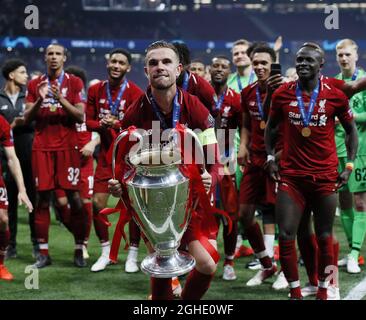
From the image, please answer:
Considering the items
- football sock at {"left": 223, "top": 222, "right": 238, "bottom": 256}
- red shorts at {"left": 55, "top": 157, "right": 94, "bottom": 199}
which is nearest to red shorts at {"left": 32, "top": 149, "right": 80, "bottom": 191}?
red shorts at {"left": 55, "top": 157, "right": 94, "bottom": 199}

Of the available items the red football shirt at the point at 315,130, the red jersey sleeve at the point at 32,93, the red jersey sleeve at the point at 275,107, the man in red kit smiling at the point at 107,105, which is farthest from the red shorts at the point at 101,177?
the red football shirt at the point at 315,130

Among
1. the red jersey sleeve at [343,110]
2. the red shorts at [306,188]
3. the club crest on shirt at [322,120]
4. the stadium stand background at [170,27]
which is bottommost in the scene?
the red shorts at [306,188]

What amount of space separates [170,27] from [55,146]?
23.1 meters

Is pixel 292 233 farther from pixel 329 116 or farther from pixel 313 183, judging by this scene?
pixel 329 116

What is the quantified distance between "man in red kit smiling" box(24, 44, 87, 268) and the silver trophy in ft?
9.36

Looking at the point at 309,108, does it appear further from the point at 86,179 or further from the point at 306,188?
the point at 86,179

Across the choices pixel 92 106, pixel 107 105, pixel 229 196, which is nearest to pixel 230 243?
pixel 229 196

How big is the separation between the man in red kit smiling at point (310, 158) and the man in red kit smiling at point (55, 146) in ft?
7.26

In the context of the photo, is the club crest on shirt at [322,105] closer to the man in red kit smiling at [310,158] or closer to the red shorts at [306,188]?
the man in red kit smiling at [310,158]

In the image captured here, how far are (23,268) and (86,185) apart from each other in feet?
3.97

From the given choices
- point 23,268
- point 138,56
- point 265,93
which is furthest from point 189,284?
point 138,56

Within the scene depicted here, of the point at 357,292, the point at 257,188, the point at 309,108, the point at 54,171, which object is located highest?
the point at 309,108

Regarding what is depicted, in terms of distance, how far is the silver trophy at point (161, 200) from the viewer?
335cm

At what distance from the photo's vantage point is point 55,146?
6.35 m
